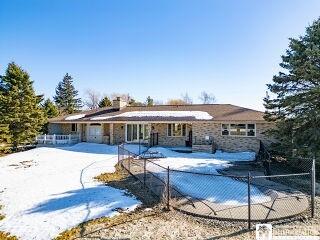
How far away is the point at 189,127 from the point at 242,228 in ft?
63.6

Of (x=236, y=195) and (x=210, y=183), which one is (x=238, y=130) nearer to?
(x=210, y=183)

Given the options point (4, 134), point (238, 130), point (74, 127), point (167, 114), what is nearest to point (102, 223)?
point (238, 130)

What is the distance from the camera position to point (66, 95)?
7344cm

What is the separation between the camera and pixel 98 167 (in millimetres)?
17484

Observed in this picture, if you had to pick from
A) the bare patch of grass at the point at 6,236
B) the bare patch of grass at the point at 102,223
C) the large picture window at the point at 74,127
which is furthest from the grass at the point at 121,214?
the large picture window at the point at 74,127

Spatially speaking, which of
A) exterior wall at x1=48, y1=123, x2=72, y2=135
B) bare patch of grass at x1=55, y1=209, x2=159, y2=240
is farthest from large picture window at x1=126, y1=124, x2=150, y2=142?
bare patch of grass at x1=55, y1=209, x2=159, y2=240

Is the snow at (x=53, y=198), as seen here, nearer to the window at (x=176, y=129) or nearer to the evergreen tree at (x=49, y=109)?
the window at (x=176, y=129)

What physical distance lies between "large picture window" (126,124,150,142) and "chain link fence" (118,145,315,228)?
1420 centimetres

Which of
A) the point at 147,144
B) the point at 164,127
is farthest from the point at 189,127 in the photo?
the point at 147,144

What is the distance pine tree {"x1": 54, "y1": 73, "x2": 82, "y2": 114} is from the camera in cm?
7269

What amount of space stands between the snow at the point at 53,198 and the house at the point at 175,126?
29.6ft

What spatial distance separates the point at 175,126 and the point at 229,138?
17.1 ft

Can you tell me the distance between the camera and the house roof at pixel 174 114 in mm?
25962

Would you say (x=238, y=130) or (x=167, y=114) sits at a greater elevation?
(x=167, y=114)
